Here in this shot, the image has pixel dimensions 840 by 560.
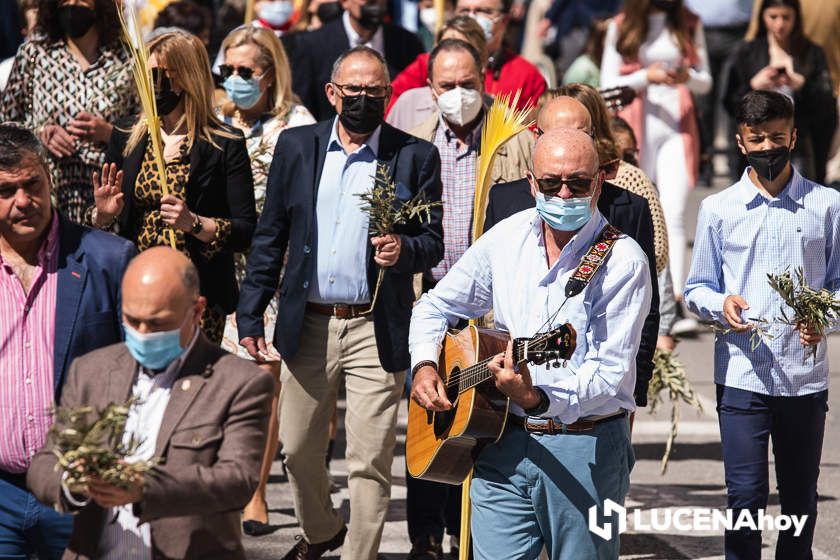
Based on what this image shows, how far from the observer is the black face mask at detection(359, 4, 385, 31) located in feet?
35.1

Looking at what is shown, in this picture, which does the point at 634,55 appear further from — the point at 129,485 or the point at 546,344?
the point at 129,485

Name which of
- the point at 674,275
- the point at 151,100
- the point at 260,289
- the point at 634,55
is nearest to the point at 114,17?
the point at 151,100

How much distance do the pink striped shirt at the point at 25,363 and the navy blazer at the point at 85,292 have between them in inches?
1.5

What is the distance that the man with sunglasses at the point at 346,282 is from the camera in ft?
23.7

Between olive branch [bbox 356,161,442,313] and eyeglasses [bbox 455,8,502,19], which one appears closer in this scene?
olive branch [bbox 356,161,442,313]

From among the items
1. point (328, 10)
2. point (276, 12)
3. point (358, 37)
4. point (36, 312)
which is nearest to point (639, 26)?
point (358, 37)

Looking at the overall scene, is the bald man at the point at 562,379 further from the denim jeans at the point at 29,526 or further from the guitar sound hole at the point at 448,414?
the denim jeans at the point at 29,526

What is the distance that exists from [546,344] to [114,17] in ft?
14.2

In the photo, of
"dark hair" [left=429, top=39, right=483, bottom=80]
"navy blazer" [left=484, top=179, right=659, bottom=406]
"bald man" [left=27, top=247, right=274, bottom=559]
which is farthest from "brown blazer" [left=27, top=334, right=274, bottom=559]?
"dark hair" [left=429, top=39, right=483, bottom=80]

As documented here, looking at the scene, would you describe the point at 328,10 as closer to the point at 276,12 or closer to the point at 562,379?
the point at 276,12

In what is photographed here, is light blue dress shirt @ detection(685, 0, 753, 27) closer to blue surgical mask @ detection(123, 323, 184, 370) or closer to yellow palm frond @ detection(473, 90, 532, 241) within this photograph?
yellow palm frond @ detection(473, 90, 532, 241)

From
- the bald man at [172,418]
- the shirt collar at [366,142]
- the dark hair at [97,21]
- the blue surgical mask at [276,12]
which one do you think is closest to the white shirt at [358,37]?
the blue surgical mask at [276,12]

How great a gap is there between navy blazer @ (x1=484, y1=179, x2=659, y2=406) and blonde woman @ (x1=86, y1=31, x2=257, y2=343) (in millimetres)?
1348

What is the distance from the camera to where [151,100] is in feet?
23.5
